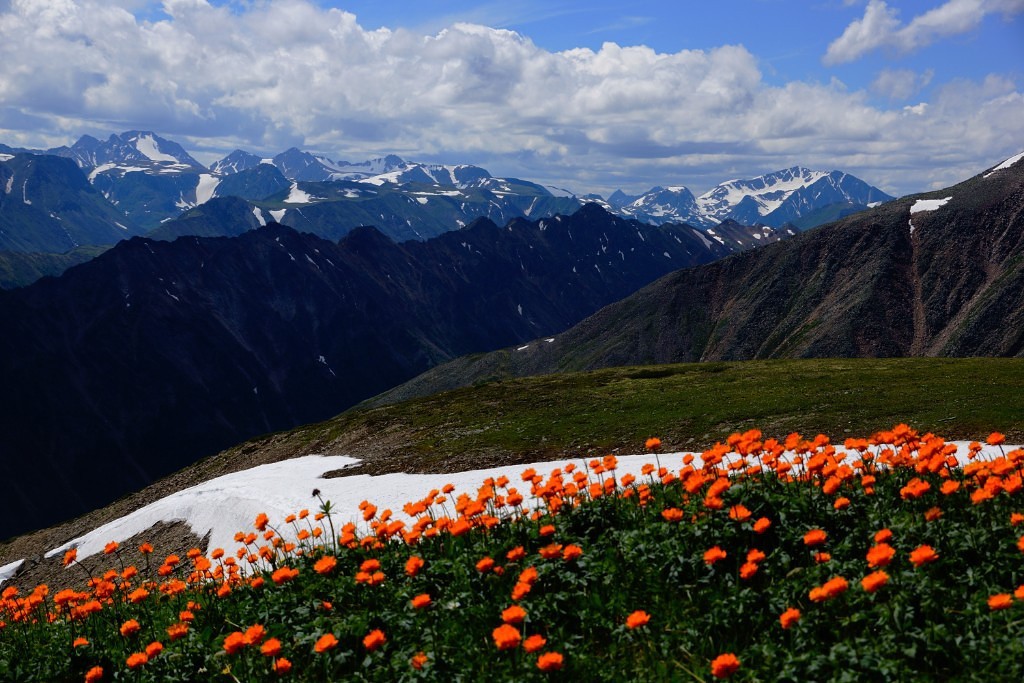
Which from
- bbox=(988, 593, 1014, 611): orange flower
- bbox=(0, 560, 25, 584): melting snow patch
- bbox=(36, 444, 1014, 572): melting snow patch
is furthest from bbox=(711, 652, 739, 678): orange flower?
bbox=(0, 560, 25, 584): melting snow patch

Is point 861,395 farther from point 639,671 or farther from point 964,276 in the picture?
point 964,276

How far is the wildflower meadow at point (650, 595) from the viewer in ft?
22.1

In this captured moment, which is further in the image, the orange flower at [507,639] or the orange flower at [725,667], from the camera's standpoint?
the orange flower at [507,639]

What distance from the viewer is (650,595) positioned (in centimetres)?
852

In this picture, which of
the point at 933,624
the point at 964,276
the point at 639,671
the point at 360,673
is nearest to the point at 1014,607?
the point at 933,624

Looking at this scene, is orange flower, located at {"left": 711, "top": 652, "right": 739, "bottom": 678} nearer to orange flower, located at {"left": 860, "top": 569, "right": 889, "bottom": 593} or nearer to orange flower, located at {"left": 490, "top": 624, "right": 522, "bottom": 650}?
orange flower, located at {"left": 860, "top": 569, "right": 889, "bottom": 593}

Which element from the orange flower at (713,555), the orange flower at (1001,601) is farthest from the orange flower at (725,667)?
the orange flower at (1001,601)

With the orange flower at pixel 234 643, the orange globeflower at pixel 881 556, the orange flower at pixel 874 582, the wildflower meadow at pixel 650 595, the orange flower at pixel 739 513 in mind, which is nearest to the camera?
the orange flower at pixel 874 582

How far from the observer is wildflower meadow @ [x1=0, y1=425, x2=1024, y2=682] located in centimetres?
675

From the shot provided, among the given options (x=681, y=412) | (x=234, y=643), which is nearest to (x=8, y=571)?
(x=681, y=412)

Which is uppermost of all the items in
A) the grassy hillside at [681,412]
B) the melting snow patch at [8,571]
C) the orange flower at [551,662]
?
the orange flower at [551,662]

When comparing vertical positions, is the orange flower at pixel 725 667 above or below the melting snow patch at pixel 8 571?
above

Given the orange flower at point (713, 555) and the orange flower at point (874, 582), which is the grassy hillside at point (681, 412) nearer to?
the orange flower at point (713, 555)

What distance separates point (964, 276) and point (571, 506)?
209m
